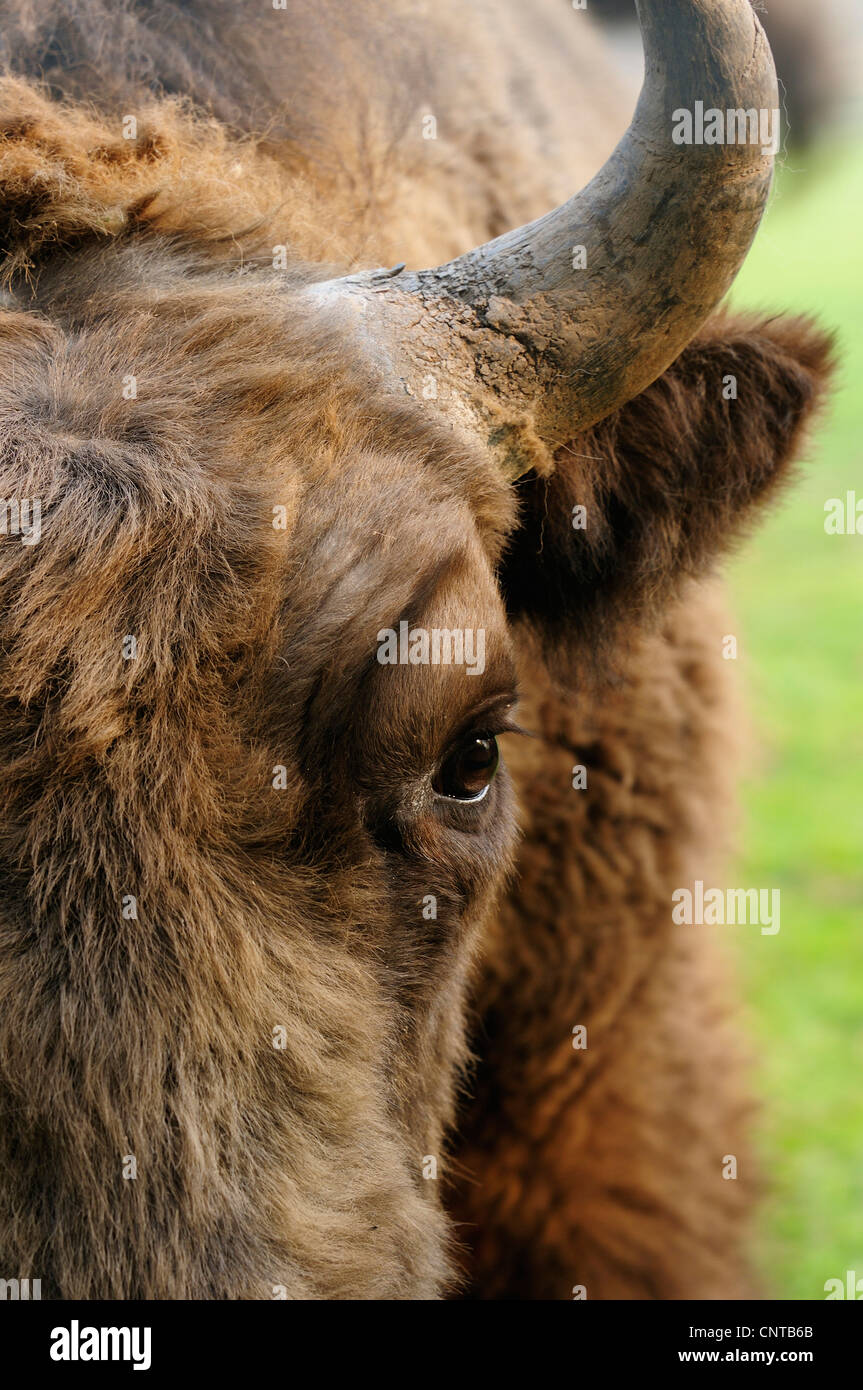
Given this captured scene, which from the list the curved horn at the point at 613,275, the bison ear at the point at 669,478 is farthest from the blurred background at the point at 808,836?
the curved horn at the point at 613,275

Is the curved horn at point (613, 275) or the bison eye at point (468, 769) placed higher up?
the curved horn at point (613, 275)

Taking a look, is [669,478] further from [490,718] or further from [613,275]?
[490,718]

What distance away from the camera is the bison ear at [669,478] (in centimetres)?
264

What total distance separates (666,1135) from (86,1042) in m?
2.86

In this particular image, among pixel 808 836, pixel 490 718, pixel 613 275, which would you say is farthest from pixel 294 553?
pixel 808 836

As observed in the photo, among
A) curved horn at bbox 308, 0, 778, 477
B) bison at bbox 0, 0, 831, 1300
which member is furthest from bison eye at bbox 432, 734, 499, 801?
curved horn at bbox 308, 0, 778, 477

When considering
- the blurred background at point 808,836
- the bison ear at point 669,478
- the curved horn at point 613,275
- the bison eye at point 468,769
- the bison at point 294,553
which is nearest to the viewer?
the bison at point 294,553

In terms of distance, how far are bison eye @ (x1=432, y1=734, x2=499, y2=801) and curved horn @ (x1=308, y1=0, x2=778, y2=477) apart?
0.51 m

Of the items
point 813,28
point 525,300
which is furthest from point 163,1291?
point 813,28

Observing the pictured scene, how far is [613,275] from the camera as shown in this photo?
222 centimetres

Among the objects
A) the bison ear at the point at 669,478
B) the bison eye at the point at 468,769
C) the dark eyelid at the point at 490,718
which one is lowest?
the bison eye at the point at 468,769

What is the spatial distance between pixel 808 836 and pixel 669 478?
216 inches

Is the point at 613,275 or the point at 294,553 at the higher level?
the point at 613,275

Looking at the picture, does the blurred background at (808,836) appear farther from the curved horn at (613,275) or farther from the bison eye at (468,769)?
the bison eye at (468,769)
